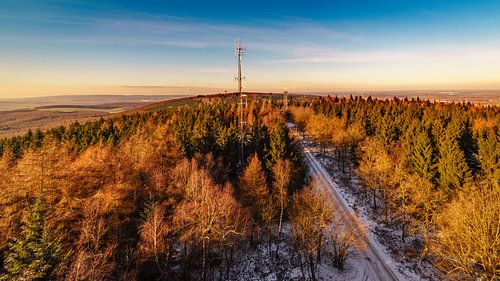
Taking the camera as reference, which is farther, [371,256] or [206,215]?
[371,256]

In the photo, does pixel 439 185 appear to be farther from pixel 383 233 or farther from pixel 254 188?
pixel 254 188

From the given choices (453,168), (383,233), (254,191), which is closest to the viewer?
(254,191)

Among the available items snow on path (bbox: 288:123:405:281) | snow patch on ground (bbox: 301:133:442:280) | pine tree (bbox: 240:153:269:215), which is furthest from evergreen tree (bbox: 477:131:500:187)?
pine tree (bbox: 240:153:269:215)

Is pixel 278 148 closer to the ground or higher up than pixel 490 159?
higher up

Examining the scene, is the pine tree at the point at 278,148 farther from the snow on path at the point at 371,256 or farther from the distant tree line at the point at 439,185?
the distant tree line at the point at 439,185

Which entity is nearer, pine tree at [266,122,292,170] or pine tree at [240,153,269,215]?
pine tree at [240,153,269,215]

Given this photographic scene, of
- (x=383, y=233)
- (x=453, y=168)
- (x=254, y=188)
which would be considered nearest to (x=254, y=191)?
(x=254, y=188)

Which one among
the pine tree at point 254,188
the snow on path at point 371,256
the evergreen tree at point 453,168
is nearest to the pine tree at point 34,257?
the pine tree at point 254,188

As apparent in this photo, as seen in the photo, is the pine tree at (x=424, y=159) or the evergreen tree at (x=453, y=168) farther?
the pine tree at (x=424, y=159)

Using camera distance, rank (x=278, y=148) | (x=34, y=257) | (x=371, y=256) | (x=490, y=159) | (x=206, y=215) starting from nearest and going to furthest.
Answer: (x=34, y=257), (x=206, y=215), (x=371, y=256), (x=490, y=159), (x=278, y=148)

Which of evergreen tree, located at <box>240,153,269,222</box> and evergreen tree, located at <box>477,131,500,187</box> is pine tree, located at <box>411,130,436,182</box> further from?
evergreen tree, located at <box>240,153,269,222</box>

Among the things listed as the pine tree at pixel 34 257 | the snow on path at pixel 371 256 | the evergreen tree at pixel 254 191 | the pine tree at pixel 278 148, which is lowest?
the snow on path at pixel 371 256
